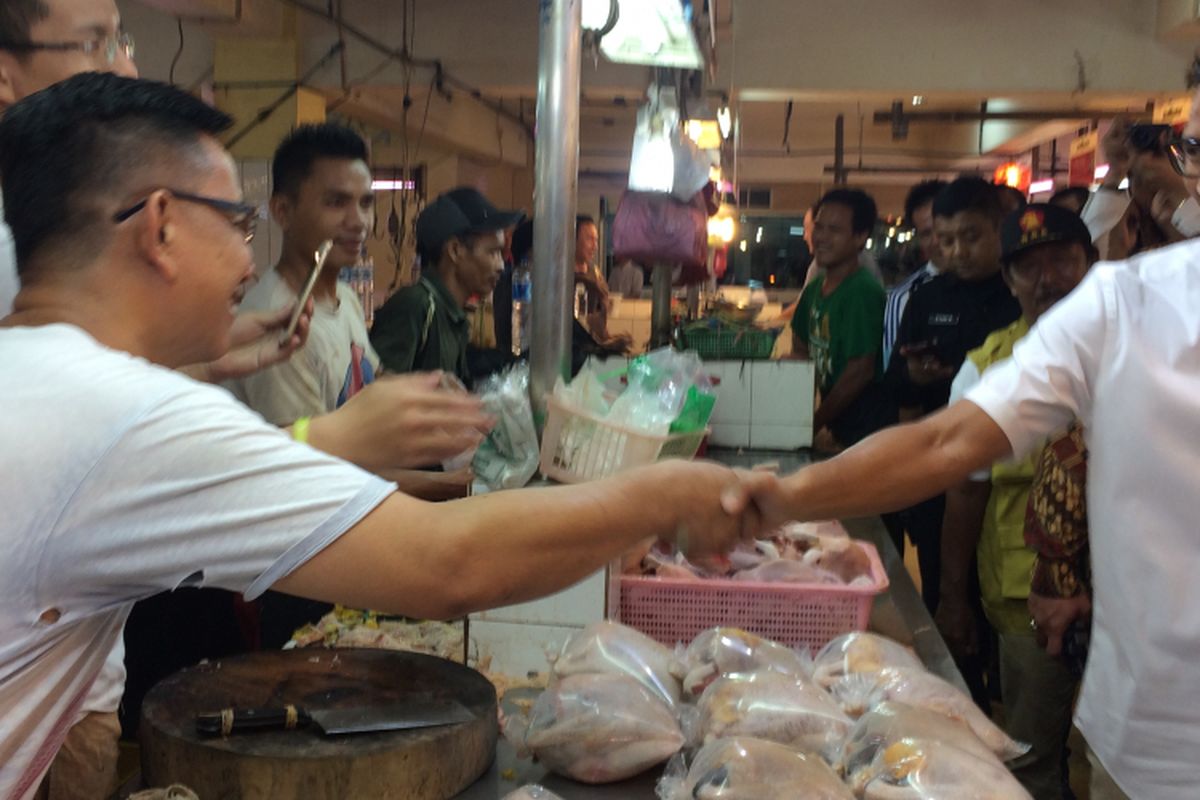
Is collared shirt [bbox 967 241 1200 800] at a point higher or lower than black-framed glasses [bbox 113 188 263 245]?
lower

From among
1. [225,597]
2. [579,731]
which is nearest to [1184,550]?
[579,731]

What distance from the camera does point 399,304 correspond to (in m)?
3.41

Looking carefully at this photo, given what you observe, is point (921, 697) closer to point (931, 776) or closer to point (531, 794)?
point (931, 776)

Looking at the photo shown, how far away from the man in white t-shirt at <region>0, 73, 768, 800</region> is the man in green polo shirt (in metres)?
3.06

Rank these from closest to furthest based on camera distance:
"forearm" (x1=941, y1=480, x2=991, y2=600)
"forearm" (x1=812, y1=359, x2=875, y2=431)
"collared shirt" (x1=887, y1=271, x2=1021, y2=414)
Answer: "forearm" (x1=941, y1=480, x2=991, y2=600) < "collared shirt" (x1=887, y1=271, x2=1021, y2=414) < "forearm" (x1=812, y1=359, x2=875, y2=431)

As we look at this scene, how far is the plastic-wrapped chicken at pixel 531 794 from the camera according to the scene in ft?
4.27

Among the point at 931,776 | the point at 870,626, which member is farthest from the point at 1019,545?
the point at 931,776

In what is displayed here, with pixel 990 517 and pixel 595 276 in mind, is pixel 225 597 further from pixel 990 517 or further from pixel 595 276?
pixel 595 276

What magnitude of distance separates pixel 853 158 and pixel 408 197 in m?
7.22

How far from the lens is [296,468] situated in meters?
1.00

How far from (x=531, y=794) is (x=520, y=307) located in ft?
14.8

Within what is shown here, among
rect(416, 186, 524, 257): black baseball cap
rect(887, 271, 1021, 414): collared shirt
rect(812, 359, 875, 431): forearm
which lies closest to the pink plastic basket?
rect(887, 271, 1021, 414): collared shirt

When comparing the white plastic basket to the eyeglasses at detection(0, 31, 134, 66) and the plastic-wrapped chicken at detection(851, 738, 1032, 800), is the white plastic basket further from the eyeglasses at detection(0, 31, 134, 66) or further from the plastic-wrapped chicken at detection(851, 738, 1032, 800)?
the eyeglasses at detection(0, 31, 134, 66)

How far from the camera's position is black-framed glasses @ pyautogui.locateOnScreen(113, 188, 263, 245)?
113cm
